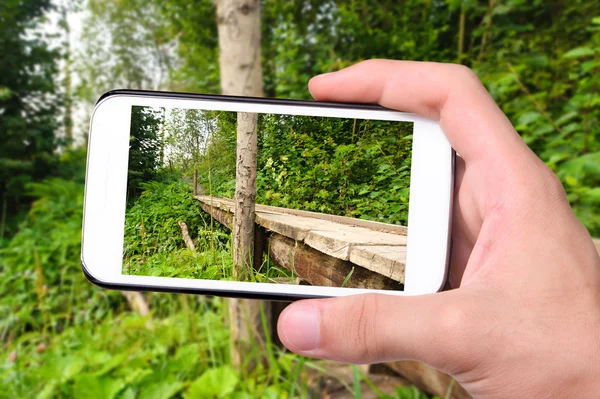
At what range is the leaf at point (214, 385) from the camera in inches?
50.1

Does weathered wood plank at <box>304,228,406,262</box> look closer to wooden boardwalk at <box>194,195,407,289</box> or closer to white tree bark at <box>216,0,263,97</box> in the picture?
wooden boardwalk at <box>194,195,407,289</box>

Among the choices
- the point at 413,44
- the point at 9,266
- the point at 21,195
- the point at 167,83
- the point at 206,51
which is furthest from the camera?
the point at 167,83

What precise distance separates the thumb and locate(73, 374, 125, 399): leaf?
777 mm

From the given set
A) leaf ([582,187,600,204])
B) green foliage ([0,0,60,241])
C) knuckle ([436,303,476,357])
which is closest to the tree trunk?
knuckle ([436,303,476,357])

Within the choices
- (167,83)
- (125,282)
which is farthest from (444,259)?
(167,83)

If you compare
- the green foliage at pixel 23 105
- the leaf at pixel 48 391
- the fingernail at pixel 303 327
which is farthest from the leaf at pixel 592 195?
the green foliage at pixel 23 105

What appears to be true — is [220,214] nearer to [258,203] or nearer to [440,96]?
[258,203]

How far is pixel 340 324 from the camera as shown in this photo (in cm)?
66

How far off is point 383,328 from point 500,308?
16cm

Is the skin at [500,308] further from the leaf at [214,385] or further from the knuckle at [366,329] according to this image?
the leaf at [214,385]

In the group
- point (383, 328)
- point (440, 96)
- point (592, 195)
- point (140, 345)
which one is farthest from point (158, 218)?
point (592, 195)

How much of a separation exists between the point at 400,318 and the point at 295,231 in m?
0.24

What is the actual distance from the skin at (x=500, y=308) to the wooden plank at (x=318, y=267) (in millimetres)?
84

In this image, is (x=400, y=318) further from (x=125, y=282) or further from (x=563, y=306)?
(x=125, y=282)
